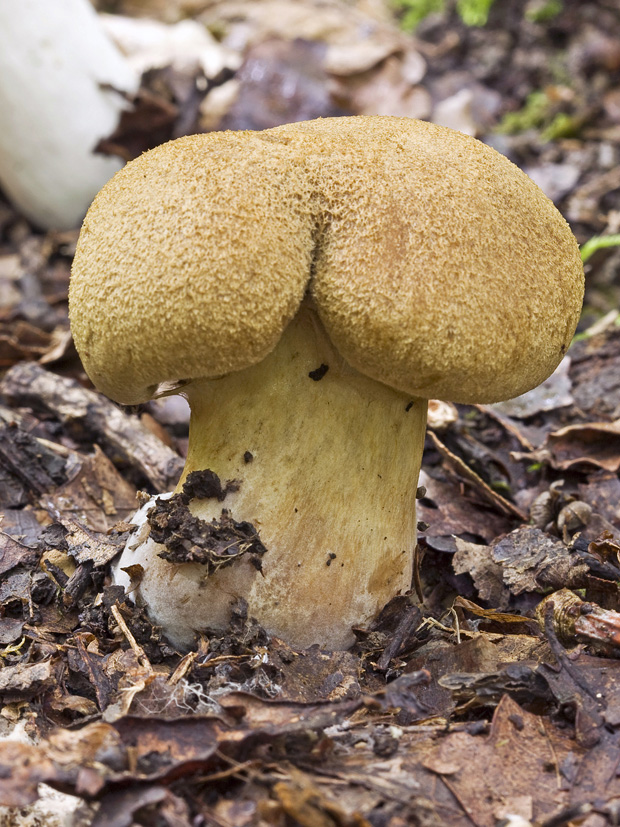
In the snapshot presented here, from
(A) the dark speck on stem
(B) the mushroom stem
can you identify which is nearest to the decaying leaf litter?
(B) the mushroom stem

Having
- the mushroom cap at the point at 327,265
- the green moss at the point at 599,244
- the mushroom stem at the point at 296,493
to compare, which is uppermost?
the mushroom cap at the point at 327,265

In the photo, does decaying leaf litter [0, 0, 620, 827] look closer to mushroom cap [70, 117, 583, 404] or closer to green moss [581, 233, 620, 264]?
green moss [581, 233, 620, 264]

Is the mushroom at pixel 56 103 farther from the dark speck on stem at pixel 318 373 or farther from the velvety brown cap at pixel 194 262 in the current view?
the dark speck on stem at pixel 318 373

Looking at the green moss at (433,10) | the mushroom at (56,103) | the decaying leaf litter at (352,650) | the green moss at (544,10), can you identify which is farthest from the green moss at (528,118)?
the mushroom at (56,103)

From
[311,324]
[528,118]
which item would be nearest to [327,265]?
[311,324]

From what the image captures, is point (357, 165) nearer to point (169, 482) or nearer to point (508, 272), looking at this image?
point (508, 272)

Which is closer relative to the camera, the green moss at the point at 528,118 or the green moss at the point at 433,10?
the green moss at the point at 528,118

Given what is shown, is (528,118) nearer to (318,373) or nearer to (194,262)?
(318,373)
